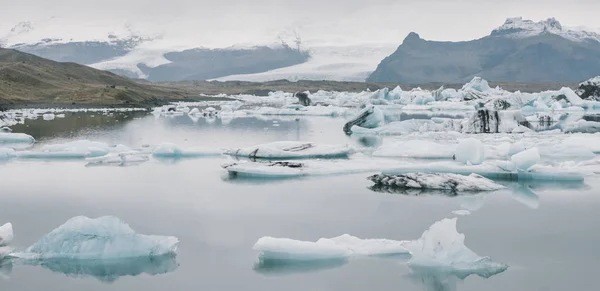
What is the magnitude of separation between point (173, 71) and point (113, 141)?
5577 inches

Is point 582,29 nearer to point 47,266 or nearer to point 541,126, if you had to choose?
point 541,126

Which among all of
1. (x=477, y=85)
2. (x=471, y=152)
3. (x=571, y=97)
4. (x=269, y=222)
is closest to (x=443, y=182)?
(x=471, y=152)

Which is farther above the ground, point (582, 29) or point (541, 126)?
point (582, 29)

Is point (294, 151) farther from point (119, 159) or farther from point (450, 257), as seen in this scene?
point (450, 257)

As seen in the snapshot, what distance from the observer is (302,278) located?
6.86 m

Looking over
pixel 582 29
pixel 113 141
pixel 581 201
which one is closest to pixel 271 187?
pixel 581 201

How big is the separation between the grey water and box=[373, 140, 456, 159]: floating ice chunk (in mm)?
3116

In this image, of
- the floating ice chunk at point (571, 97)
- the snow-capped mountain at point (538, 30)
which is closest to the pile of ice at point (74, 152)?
the floating ice chunk at point (571, 97)

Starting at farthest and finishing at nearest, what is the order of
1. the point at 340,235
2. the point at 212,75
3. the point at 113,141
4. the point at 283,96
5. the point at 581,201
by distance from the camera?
the point at 212,75 → the point at 283,96 → the point at 113,141 → the point at 581,201 → the point at 340,235

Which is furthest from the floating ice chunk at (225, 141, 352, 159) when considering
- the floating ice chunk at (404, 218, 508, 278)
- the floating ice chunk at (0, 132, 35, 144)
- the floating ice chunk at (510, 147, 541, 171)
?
the floating ice chunk at (404, 218, 508, 278)

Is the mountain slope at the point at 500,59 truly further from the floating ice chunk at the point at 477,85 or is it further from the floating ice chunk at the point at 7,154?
the floating ice chunk at the point at 7,154

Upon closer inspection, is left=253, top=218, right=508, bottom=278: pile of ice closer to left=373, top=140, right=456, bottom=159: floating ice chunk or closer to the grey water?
the grey water

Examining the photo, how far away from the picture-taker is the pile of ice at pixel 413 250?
703 cm

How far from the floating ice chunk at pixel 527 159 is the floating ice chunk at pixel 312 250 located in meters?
5.83
